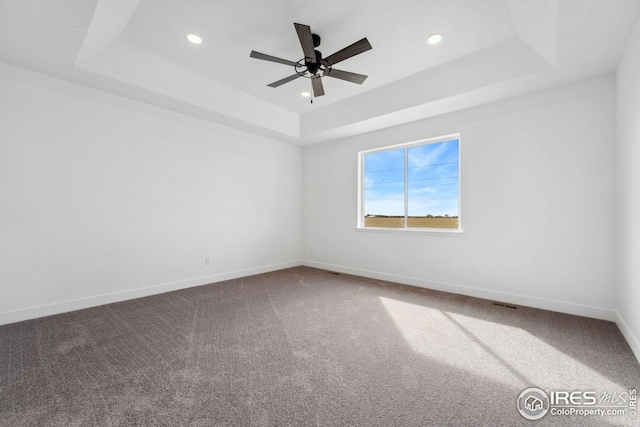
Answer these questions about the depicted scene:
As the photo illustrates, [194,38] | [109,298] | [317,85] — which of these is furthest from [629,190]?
[109,298]

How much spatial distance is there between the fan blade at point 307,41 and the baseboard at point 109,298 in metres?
3.66

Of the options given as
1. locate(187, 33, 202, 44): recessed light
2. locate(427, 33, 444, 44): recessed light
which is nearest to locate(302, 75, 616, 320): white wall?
locate(427, 33, 444, 44): recessed light

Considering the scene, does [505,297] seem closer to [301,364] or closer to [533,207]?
[533,207]

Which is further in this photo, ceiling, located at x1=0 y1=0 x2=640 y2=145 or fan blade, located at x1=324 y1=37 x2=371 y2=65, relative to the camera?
fan blade, located at x1=324 y1=37 x2=371 y2=65

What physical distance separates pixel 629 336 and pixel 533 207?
5.01ft

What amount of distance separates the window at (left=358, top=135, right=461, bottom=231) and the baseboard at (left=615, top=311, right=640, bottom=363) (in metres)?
1.84

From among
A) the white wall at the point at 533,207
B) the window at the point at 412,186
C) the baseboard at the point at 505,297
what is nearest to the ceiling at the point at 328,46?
the white wall at the point at 533,207

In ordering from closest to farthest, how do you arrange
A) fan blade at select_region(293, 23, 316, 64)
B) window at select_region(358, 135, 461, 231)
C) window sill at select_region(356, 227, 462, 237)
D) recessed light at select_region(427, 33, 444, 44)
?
1. fan blade at select_region(293, 23, 316, 64)
2. recessed light at select_region(427, 33, 444, 44)
3. window sill at select_region(356, 227, 462, 237)
4. window at select_region(358, 135, 461, 231)

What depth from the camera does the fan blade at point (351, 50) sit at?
247 centimetres

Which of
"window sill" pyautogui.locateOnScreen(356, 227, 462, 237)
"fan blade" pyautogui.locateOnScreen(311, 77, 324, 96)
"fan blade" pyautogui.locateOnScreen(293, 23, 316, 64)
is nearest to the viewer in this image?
"fan blade" pyautogui.locateOnScreen(293, 23, 316, 64)

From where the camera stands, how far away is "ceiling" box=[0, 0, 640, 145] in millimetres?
2359

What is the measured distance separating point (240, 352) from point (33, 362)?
158 centimetres

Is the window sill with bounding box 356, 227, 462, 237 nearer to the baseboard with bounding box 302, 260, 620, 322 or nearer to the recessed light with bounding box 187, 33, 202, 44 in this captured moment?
the baseboard with bounding box 302, 260, 620, 322

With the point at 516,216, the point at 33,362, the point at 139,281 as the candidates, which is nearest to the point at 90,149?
the point at 139,281
